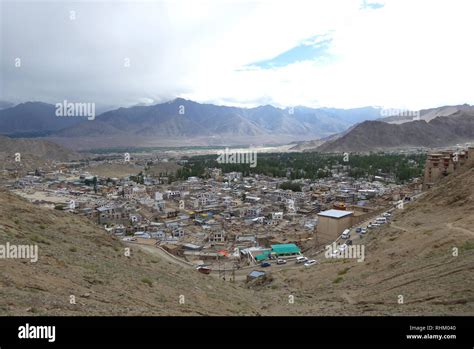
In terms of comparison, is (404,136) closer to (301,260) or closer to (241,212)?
(241,212)

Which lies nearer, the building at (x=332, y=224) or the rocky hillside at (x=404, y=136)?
the building at (x=332, y=224)

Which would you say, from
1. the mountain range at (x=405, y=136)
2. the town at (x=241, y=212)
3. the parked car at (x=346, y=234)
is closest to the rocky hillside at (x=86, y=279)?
the town at (x=241, y=212)

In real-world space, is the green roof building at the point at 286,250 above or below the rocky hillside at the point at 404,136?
below

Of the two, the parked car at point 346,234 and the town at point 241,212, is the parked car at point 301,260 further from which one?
the parked car at point 346,234
